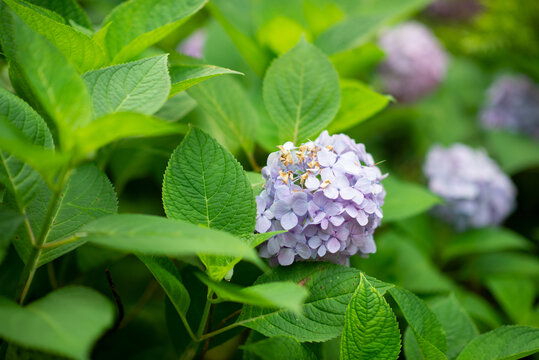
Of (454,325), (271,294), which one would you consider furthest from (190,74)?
(454,325)

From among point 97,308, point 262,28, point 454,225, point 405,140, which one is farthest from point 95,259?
point 405,140

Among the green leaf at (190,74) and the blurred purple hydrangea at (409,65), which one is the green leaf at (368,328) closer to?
the green leaf at (190,74)

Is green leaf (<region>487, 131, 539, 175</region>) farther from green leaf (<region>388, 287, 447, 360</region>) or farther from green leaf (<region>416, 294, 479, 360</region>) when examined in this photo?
green leaf (<region>388, 287, 447, 360</region>)

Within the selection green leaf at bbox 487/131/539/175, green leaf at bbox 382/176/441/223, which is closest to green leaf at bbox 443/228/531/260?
green leaf at bbox 487/131/539/175

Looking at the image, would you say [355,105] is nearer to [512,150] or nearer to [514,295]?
[514,295]

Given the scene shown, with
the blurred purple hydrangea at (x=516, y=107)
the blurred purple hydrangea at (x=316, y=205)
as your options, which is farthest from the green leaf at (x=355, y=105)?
the blurred purple hydrangea at (x=516, y=107)

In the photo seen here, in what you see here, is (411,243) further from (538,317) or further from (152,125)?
(152,125)
